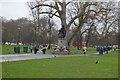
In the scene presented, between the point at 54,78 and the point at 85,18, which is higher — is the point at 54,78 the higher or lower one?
the lower one

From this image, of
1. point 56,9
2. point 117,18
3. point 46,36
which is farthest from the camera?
point 46,36

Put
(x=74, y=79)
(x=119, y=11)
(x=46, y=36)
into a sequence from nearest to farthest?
(x=74, y=79) < (x=119, y=11) < (x=46, y=36)

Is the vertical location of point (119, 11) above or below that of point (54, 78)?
above

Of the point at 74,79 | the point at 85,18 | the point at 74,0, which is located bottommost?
the point at 74,79

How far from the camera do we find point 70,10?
6372 centimetres

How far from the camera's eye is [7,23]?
99.5 m

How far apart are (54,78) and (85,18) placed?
42.4 meters

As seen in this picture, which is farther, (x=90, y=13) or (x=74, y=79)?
(x=90, y=13)

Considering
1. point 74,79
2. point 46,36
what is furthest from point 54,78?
point 46,36

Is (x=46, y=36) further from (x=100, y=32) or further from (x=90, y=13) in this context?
(x=90, y=13)

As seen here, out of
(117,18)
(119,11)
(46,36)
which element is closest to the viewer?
(119,11)

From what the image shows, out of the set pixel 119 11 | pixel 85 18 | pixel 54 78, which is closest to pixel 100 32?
pixel 119 11

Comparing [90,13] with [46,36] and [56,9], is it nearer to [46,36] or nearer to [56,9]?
[56,9]

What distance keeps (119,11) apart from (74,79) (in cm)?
5022
